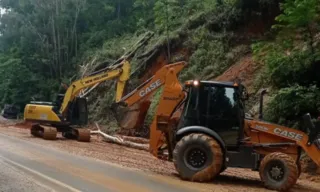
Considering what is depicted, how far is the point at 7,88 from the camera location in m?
45.9

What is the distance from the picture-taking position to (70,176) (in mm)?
10859

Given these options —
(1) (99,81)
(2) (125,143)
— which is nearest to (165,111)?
(2) (125,143)

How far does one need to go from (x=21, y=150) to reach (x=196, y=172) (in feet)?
27.0

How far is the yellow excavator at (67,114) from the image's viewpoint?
22.2 metres

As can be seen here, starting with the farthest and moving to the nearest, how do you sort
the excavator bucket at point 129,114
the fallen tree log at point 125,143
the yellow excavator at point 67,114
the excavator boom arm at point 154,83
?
the yellow excavator at point 67,114, the fallen tree log at point 125,143, the excavator bucket at point 129,114, the excavator boom arm at point 154,83

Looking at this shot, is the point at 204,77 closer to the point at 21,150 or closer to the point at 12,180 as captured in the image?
the point at 21,150

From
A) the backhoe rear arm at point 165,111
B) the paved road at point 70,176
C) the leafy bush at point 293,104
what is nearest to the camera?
the paved road at point 70,176

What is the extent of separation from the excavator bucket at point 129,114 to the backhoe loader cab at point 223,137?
4.44m

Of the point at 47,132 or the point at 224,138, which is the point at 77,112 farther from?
the point at 224,138

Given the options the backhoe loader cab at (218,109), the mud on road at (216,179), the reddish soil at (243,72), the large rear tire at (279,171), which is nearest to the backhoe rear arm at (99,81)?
the mud on road at (216,179)

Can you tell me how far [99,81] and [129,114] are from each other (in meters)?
5.25

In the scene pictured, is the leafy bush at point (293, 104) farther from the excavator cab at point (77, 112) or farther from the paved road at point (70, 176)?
the excavator cab at point (77, 112)

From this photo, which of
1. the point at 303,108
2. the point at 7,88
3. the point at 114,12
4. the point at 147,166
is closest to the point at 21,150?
the point at 147,166

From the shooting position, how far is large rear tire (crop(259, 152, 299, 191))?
32.3 feet
